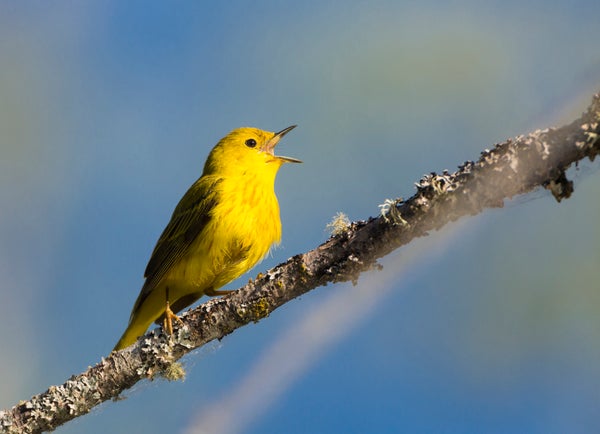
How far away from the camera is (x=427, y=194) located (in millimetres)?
3398

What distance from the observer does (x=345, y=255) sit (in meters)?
3.81

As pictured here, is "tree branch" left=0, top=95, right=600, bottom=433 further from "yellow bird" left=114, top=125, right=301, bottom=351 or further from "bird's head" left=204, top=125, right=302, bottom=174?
"bird's head" left=204, top=125, right=302, bottom=174

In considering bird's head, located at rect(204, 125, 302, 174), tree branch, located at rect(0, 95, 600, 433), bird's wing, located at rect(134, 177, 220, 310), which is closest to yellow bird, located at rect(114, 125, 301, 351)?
bird's wing, located at rect(134, 177, 220, 310)

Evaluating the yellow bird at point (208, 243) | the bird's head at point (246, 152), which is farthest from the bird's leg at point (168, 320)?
the bird's head at point (246, 152)

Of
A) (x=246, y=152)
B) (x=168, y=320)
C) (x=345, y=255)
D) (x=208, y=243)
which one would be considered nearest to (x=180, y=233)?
(x=208, y=243)

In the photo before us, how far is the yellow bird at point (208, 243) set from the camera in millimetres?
5648

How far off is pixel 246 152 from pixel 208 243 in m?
1.49

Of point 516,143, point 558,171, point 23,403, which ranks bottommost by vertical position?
point 558,171

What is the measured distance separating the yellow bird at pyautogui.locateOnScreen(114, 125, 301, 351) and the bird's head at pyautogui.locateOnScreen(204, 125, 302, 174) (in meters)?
0.25

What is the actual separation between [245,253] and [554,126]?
313 cm

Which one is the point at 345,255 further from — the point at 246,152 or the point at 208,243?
the point at 246,152

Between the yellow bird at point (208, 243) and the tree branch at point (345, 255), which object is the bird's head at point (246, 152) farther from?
the tree branch at point (345, 255)

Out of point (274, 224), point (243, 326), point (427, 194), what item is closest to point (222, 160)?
point (274, 224)

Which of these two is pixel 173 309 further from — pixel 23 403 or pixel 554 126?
pixel 554 126
